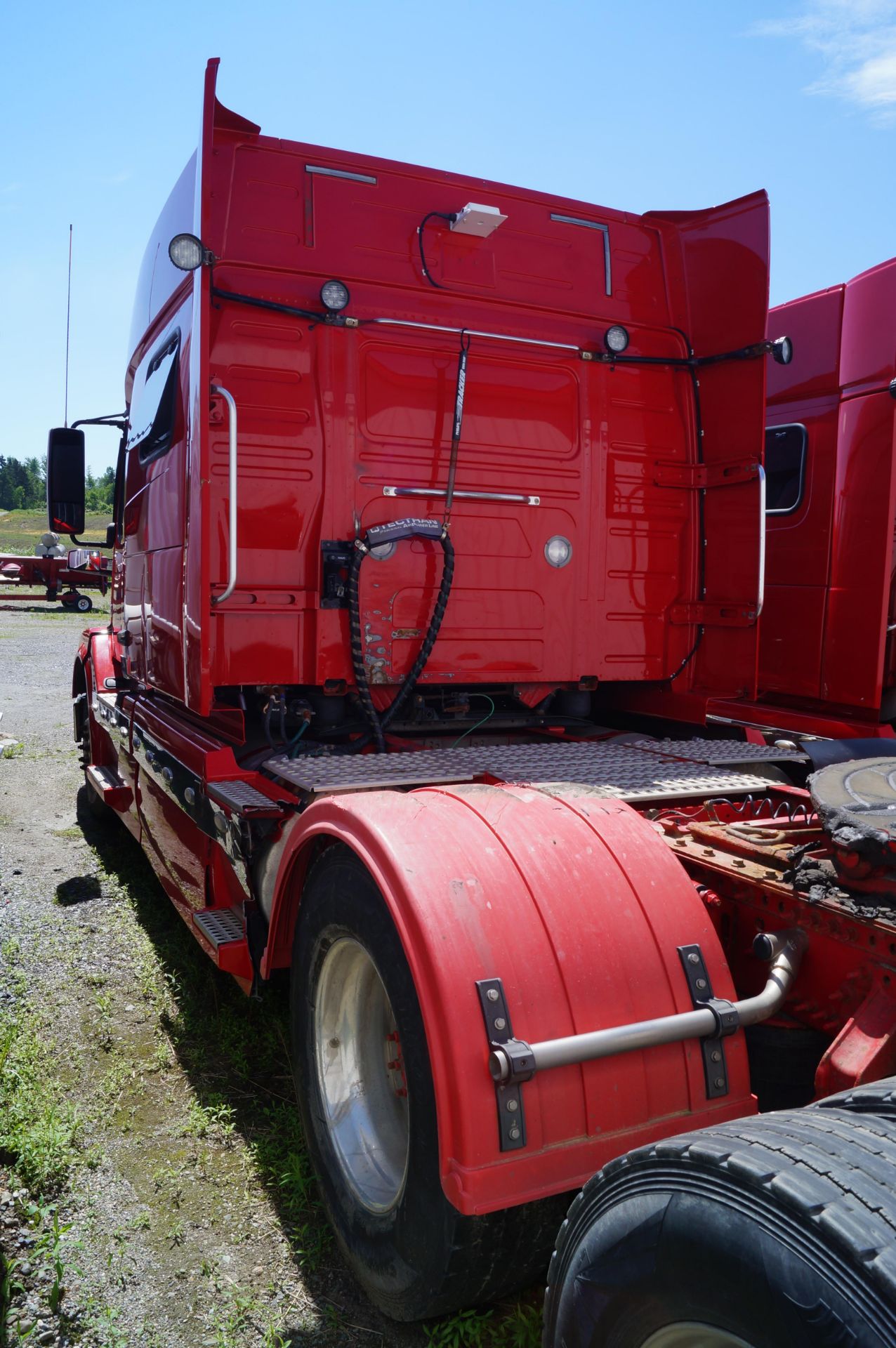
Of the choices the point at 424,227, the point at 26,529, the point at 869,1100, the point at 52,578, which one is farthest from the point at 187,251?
the point at 26,529

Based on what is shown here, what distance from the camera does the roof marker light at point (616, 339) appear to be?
4016mm

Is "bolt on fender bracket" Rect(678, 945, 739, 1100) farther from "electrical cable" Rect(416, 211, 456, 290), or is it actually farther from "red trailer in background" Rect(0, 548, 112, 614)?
"red trailer in background" Rect(0, 548, 112, 614)

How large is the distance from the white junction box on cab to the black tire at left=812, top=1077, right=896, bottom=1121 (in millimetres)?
3240

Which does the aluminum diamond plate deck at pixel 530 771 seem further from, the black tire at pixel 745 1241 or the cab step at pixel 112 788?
the cab step at pixel 112 788

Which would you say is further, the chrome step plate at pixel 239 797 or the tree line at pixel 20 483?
the tree line at pixel 20 483

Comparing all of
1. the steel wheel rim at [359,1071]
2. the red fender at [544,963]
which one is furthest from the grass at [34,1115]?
the red fender at [544,963]

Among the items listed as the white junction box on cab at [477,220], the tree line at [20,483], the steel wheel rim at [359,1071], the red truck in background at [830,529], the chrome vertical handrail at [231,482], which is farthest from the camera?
the tree line at [20,483]

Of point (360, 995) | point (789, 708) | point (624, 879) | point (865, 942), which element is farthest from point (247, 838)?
point (789, 708)

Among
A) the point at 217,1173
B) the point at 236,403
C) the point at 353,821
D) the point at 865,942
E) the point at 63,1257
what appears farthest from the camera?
the point at 236,403

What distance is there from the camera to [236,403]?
3.54 metres

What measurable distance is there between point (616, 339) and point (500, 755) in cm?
184

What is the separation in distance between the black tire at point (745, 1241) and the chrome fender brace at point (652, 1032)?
0.24 metres

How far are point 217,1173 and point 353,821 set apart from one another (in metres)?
1.38

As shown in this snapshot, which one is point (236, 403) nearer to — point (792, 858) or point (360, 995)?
point (360, 995)
